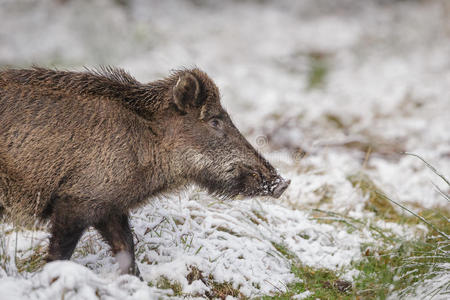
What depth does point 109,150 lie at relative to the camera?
3438mm

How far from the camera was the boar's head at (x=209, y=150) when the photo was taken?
3.77 m

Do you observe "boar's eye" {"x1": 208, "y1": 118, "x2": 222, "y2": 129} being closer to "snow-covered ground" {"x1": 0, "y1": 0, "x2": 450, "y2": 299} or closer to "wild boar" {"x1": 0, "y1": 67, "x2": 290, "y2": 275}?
"wild boar" {"x1": 0, "y1": 67, "x2": 290, "y2": 275}

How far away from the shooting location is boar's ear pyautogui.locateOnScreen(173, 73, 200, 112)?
3.71m

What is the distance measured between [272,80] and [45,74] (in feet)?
31.7

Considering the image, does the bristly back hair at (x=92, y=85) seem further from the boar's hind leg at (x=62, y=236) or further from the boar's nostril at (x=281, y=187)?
the boar's nostril at (x=281, y=187)

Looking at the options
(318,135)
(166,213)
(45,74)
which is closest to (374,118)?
(318,135)

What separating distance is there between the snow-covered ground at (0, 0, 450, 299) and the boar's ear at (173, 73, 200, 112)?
1.08 meters

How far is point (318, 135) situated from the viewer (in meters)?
8.76

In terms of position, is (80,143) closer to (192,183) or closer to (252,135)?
(192,183)

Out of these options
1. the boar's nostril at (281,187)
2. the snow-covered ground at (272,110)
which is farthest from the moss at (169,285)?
the boar's nostril at (281,187)

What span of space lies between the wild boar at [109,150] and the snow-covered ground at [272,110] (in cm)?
34

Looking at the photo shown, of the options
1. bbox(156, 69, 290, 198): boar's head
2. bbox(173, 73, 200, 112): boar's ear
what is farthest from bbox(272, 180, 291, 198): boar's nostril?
bbox(173, 73, 200, 112): boar's ear

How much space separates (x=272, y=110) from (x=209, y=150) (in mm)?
6800

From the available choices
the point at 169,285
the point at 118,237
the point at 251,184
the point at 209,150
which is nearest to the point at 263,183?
the point at 251,184
